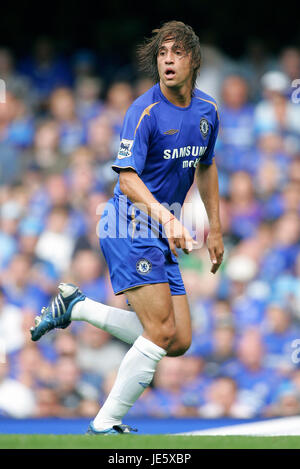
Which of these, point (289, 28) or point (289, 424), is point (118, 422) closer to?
point (289, 424)

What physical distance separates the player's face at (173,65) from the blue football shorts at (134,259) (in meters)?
0.77

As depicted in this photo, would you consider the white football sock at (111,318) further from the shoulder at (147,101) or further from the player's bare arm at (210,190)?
the shoulder at (147,101)

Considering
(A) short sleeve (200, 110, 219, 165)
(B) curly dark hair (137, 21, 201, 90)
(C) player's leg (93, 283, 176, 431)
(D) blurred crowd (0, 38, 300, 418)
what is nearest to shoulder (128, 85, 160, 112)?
(B) curly dark hair (137, 21, 201, 90)

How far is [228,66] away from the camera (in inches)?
341

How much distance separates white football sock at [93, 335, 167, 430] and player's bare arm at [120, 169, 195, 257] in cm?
50

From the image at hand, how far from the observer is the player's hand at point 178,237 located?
3777 millimetres

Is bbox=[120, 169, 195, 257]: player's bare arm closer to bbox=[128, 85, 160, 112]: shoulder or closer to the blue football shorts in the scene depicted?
the blue football shorts

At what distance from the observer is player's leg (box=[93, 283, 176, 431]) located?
405cm

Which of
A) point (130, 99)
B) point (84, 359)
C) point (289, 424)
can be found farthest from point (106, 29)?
point (289, 424)

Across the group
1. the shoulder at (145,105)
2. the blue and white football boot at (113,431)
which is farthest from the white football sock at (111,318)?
the shoulder at (145,105)

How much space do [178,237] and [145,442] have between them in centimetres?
94

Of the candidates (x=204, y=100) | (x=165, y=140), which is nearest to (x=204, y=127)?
(x=204, y=100)

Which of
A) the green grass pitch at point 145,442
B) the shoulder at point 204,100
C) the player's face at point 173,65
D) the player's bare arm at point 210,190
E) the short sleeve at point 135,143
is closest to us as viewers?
the green grass pitch at point 145,442

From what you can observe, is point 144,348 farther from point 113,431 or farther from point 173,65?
point 173,65
